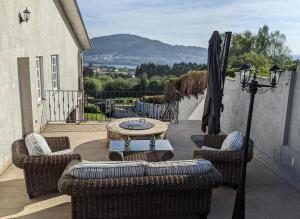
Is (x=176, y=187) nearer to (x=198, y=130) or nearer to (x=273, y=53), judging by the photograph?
(x=198, y=130)

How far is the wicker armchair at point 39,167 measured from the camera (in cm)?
396

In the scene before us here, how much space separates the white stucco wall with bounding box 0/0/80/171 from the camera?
17.3 feet

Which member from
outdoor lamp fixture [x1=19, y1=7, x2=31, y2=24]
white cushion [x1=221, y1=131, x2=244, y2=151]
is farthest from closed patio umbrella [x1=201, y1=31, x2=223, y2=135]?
outdoor lamp fixture [x1=19, y1=7, x2=31, y2=24]

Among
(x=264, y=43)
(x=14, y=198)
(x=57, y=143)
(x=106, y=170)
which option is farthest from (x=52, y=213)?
(x=264, y=43)

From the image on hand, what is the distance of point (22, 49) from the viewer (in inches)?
253

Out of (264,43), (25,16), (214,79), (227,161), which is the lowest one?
(227,161)

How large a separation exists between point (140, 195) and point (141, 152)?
1.63 meters

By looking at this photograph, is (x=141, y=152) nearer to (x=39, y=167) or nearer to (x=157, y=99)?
(x=39, y=167)

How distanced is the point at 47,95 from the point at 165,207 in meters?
6.64

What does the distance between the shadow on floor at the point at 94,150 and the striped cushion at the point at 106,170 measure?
2733 millimetres

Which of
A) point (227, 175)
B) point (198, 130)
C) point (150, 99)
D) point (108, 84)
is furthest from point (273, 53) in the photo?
point (227, 175)

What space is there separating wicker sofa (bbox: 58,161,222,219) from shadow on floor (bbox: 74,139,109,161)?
269cm

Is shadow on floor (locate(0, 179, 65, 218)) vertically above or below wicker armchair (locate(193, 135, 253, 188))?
below

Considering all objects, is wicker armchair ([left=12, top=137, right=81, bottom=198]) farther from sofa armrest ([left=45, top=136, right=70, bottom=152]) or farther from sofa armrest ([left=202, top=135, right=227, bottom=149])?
sofa armrest ([left=202, top=135, right=227, bottom=149])
